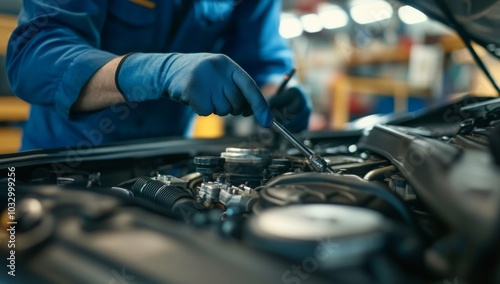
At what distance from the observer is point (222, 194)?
73 cm

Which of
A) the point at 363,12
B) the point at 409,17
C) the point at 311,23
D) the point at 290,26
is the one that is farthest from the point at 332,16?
the point at 409,17

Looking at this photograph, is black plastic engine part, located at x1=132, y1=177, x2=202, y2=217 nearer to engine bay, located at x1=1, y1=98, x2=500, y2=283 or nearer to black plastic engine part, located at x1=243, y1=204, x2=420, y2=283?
engine bay, located at x1=1, y1=98, x2=500, y2=283

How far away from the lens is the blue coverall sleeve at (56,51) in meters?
1.07

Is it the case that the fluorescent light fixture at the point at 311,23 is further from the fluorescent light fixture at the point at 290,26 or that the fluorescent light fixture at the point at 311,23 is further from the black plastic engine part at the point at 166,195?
the black plastic engine part at the point at 166,195

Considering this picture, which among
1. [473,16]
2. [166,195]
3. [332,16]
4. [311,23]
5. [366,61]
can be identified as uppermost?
[473,16]

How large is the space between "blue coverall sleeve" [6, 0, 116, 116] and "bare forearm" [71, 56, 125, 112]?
18 millimetres

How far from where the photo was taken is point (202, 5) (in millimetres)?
1521

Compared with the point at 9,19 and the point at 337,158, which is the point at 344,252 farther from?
the point at 9,19

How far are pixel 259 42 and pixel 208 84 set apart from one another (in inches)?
38.9

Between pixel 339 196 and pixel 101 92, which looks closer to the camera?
pixel 339 196

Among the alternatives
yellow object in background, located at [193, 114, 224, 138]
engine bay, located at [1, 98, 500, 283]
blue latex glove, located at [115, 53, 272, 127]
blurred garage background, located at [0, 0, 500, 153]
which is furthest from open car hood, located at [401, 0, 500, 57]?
yellow object in background, located at [193, 114, 224, 138]

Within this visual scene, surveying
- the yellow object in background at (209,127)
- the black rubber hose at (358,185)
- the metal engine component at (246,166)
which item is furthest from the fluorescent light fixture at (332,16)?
the black rubber hose at (358,185)

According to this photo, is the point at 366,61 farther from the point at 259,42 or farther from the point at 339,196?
the point at 339,196

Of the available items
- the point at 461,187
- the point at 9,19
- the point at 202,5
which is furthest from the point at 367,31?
the point at 461,187
